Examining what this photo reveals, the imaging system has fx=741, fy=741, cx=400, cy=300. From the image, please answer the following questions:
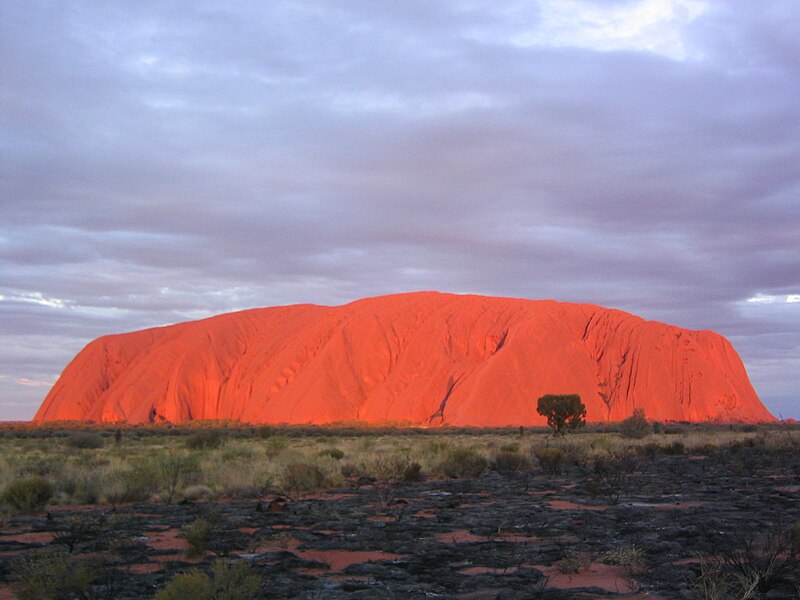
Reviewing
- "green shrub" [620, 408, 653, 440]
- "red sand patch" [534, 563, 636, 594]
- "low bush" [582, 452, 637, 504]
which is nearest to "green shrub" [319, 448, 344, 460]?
"low bush" [582, 452, 637, 504]

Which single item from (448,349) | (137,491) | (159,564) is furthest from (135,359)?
(159,564)

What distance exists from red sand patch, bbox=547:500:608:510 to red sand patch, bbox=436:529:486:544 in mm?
3231

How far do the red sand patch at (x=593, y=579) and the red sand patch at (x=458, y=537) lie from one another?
1.94 metres

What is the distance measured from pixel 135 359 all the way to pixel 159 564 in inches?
3667

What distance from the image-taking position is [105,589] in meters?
7.39

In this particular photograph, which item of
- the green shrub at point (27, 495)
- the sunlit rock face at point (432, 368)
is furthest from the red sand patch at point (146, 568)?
the sunlit rock face at point (432, 368)

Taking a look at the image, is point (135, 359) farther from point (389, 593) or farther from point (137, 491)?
point (389, 593)

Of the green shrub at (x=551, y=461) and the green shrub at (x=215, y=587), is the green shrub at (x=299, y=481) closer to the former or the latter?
the green shrub at (x=551, y=461)

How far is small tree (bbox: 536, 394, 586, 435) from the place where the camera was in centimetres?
4747

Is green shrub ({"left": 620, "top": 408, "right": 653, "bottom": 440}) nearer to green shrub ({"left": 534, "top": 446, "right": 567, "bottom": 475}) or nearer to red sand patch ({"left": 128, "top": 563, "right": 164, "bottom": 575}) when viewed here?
green shrub ({"left": 534, "top": 446, "right": 567, "bottom": 475})

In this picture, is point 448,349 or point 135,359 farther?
point 135,359

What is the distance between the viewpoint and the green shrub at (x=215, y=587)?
563 cm

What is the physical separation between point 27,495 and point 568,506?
33.8 feet

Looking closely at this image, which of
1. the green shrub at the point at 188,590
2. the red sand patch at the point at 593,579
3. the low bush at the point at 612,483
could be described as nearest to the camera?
the green shrub at the point at 188,590
